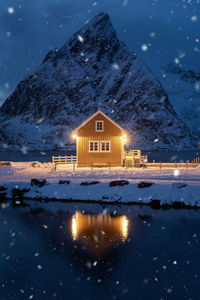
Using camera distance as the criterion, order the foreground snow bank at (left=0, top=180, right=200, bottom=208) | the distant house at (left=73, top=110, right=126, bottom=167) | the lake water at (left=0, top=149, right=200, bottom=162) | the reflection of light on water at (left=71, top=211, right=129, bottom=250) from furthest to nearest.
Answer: the lake water at (left=0, top=149, right=200, bottom=162) < the distant house at (left=73, top=110, right=126, bottom=167) < the foreground snow bank at (left=0, top=180, right=200, bottom=208) < the reflection of light on water at (left=71, top=211, right=129, bottom=250)

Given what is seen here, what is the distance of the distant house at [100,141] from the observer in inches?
1571

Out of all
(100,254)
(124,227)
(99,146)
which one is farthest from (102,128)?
(100,254)

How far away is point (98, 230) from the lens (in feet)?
62.5

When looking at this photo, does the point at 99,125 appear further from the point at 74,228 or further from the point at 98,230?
the point at 98,230

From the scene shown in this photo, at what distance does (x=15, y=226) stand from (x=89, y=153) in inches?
823

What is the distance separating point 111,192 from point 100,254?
1140 centimetres

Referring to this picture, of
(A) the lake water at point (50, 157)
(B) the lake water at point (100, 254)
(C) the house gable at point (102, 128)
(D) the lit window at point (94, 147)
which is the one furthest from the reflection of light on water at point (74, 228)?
(A) the lake water at point (50, 157)

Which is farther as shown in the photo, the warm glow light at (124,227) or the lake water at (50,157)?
the lake water at (50,157)

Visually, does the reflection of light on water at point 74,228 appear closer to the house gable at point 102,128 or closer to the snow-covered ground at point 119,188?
the snow-covered ground at point 119,188

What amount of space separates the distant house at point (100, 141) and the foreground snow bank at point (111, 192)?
1209 centimetres

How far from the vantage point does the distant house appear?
39.9 metres

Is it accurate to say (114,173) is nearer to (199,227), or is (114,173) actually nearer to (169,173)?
(169,173)

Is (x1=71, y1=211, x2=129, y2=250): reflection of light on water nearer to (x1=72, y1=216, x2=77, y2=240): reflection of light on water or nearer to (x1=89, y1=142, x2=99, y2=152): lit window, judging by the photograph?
(x1=72, y1=216, x2=77, y2=240): reflection of light on water

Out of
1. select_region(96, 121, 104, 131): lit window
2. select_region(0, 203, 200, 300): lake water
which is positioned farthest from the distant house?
select_region(0, 203, 200, 300): lake water
